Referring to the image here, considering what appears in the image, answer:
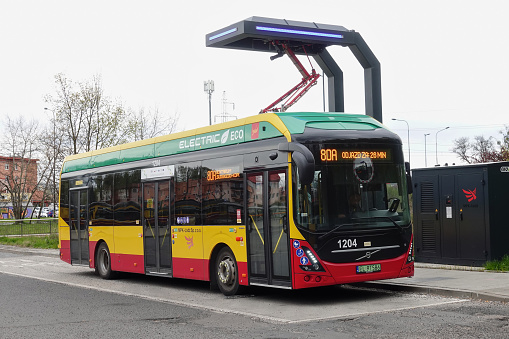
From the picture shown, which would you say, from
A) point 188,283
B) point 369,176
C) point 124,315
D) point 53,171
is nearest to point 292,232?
point 369,176

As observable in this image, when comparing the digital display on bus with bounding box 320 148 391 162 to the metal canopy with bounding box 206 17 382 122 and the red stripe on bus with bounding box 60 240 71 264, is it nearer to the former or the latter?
the metal canopy with bounding box 206 17 382 122

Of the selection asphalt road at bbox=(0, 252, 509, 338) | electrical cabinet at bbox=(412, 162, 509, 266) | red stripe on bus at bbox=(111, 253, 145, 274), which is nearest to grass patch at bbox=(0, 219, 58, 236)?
red stripe on bus at bbox=(111, 253, 145, 274)

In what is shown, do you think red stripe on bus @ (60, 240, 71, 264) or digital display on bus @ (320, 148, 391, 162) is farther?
red stripe on bus @ (60, 240, 71, 264)

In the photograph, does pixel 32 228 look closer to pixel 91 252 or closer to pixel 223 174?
pixel 91 252

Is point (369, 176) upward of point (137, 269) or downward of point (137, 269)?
upward

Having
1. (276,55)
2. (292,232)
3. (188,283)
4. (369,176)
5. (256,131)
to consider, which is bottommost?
(188,283)

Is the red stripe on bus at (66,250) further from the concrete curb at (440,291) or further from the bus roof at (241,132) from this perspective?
the concrete curb at (440,291)

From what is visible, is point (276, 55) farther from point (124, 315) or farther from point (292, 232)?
point (124, 315)

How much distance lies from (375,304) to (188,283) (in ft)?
20.9

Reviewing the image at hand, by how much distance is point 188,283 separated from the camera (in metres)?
16.6

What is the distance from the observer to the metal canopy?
17094 mm

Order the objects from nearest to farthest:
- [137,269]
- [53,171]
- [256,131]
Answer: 1. [256,131]
2. [137,269]
3. [53,171]

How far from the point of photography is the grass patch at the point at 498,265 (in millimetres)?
14416

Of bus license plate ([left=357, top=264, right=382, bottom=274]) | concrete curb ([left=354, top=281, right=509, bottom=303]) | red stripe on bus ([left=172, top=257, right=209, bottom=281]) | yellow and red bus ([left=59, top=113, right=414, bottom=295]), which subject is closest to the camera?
concrete curb ([left=354, top=281, right=509, bottom=303])
